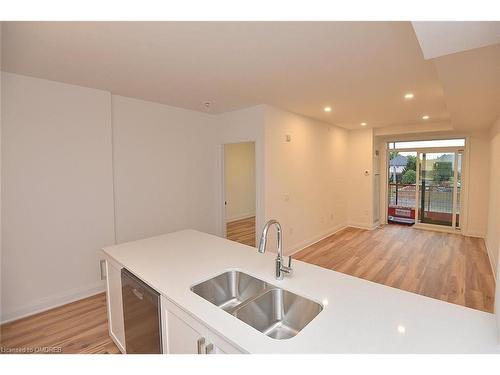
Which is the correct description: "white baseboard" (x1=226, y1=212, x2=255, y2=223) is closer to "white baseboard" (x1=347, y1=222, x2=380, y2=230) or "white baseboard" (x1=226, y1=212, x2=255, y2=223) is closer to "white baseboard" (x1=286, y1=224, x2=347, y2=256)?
"white baseboard" (x1=286, y1=224, x2=347, y2=256)

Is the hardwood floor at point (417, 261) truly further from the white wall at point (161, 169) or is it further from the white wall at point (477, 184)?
the white wall at point (161, 169)

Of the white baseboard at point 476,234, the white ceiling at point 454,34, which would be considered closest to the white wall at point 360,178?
the white baseboard at point 476,234

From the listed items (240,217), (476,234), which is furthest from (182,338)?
(476,234)

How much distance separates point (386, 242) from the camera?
192 inches

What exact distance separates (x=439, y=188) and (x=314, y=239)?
351 cm

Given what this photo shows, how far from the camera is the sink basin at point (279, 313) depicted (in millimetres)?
1282

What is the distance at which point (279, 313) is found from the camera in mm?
1382

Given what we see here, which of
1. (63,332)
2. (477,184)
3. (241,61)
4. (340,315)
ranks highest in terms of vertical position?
(241,61)

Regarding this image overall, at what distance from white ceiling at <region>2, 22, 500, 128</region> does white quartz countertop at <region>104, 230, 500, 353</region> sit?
1600mm

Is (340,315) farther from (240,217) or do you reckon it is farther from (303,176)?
(240,217)

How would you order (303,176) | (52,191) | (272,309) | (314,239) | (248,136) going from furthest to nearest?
(314,239)
(303,176)
(248,136)
(52,191)
(272,309)

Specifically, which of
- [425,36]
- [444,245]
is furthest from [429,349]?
[444,245]

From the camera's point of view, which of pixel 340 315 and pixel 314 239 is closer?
pixel 340 315
